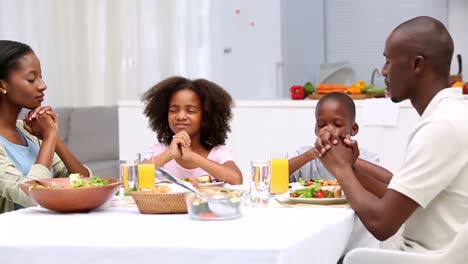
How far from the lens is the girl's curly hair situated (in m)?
3.10

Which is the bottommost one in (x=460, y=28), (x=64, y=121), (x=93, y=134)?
(x=93, y=134)

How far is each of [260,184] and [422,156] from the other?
1.78ft

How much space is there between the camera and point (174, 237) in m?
1.68

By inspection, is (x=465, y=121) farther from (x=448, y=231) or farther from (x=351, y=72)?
(x=351, y=72)

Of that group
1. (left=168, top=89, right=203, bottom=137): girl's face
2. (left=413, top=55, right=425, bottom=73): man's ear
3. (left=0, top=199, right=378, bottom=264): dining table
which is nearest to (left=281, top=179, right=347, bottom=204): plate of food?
(left=0, top=199, right=378, bottom=264): dining table

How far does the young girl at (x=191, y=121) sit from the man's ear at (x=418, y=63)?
1.02 meters

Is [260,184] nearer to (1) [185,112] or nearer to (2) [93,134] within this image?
(1) [185,112]

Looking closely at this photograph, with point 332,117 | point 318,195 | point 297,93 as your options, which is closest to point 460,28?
point 297,93

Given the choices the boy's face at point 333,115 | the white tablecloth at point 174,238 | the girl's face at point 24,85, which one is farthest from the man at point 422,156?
the girl's face at point 24,85

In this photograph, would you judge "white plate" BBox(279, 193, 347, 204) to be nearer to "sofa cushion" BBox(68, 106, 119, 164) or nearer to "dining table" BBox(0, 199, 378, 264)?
"dining table" BBox(0, 199, 378, 264)

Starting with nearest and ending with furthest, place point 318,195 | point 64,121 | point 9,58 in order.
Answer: point 318,195 → point 9,58 → point 64,121

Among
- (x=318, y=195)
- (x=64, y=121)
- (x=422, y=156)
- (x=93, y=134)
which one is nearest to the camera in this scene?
(x=422, y=156)

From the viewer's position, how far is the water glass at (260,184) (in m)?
2.19

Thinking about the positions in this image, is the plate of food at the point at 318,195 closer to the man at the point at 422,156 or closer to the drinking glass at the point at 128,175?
the man at the point at 422,156
